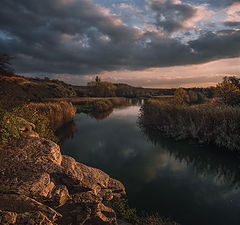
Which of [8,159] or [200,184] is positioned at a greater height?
[8,159]

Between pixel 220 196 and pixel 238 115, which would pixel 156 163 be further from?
pixel 238 115

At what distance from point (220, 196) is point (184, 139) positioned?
305 inches

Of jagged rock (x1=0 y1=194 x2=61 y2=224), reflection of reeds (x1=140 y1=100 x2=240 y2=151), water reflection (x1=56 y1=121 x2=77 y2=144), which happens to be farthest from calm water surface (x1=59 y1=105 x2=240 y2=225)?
jagged rock (x1=0 y1=194 x2=61 y2=224)

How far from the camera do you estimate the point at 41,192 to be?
376 cm

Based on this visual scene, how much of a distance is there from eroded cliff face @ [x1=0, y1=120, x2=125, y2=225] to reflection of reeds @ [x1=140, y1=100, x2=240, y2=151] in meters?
10.6

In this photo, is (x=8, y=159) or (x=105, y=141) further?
(x=105, y=141)

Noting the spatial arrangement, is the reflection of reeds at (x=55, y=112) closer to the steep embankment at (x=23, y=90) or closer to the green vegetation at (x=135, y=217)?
the steep embankment at (x=23, y=90)

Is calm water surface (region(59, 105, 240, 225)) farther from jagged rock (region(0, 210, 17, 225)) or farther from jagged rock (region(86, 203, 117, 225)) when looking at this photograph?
jagged rock (region(0, 210, 17, 225))

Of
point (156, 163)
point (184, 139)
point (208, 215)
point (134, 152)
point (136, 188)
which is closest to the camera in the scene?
point (208, 215)

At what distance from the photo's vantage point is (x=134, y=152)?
12.2 m

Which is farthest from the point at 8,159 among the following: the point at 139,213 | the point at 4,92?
the point at 4,92

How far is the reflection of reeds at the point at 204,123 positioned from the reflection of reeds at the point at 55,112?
13162mm

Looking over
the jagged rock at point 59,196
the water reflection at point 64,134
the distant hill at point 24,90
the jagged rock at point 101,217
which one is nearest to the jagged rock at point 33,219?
the jagged rock at point 59,196

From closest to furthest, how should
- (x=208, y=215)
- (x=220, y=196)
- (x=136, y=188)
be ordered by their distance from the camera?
(x=208, y=215) < (x=220, y=196) < (x=136, y=188)
